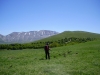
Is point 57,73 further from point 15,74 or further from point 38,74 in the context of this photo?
point 15,74

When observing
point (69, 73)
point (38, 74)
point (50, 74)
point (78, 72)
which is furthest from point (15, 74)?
point (78, 72)

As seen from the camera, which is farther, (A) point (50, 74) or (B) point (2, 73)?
(B) point (2, 73)

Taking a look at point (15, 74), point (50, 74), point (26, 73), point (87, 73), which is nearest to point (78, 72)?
point (87, 73)

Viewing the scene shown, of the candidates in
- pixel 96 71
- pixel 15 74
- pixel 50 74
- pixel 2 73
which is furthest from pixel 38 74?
pixel 96 71

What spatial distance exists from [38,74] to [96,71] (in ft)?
24.5

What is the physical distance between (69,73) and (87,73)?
222cm

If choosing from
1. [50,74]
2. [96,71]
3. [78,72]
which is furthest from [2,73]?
[96,71]

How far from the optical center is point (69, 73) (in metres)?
18.0

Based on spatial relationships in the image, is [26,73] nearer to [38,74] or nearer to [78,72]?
[38,74]

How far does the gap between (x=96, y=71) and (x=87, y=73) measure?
1542 millimetres

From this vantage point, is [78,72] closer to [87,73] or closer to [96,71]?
[87,73]

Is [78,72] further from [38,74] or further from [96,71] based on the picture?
[38,74]

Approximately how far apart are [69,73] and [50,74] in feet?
7.96

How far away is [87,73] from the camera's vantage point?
17.9m
